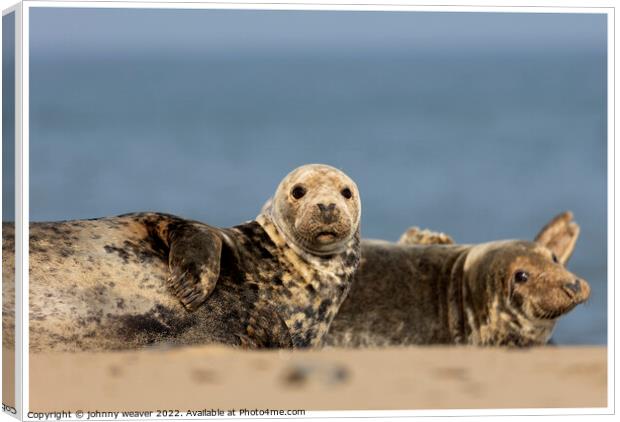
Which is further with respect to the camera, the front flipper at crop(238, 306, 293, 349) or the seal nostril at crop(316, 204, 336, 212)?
the seal nostril at crop(316, 204, 336, 212)

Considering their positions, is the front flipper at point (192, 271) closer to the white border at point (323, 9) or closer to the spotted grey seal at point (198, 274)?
the spotted grey seal at point (198, 274)

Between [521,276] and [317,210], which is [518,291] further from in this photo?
[317,210]

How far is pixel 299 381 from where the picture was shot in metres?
8.37

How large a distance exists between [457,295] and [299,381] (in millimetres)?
5198

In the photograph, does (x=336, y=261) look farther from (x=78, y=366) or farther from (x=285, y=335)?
(x=78, y=366)

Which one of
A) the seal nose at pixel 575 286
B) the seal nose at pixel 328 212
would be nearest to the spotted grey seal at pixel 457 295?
the seal nose at pixel 575 286

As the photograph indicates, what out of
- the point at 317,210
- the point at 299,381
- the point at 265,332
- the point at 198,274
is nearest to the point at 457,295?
the point at 317,210

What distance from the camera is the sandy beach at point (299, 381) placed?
330 inches

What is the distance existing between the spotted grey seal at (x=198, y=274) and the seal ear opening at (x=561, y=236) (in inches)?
133

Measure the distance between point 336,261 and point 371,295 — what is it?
246cm

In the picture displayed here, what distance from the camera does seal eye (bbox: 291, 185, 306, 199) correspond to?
35.6ft

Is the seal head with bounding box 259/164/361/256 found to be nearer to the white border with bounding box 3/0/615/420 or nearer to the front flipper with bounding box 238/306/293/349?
the front flipper with bounding box 238/306/293/349

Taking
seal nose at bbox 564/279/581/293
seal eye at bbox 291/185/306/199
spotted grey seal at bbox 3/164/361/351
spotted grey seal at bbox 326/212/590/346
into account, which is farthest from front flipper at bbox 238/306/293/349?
seal nose at bbox 564/279/581/293

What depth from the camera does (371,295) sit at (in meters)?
13.5
